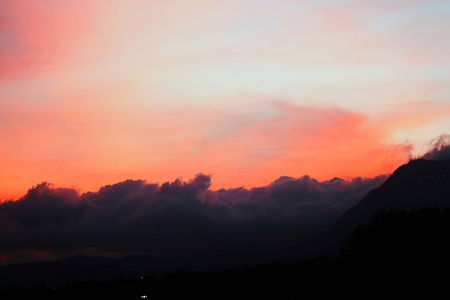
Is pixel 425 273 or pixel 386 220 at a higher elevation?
pixel 386 220

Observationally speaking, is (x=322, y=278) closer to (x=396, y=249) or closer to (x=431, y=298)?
(x=396, y=249)

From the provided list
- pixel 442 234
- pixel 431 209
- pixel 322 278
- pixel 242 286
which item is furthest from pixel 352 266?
pixel 242 286

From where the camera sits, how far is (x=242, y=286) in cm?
19788

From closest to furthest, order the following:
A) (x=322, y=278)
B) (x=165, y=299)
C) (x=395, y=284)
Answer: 1. (x=395, y=284)
2. (x=322, y=278)
3. (x=165, y=299)

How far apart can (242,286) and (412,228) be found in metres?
63.6

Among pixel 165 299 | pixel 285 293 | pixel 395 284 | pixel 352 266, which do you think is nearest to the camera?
pixel 395 284

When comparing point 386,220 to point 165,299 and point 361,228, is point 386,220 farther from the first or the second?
point 165,299

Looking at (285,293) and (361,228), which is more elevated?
(361,228)

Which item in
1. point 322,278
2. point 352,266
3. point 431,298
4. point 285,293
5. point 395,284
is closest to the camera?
point 431,298

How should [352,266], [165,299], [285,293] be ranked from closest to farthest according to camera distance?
[352,266], [285,293], [165,299]

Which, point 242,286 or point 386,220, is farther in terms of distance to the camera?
point 242,286

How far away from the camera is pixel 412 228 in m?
162

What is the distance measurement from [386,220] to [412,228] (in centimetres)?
780

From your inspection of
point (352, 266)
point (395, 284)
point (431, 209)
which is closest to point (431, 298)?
point (395, 284)
